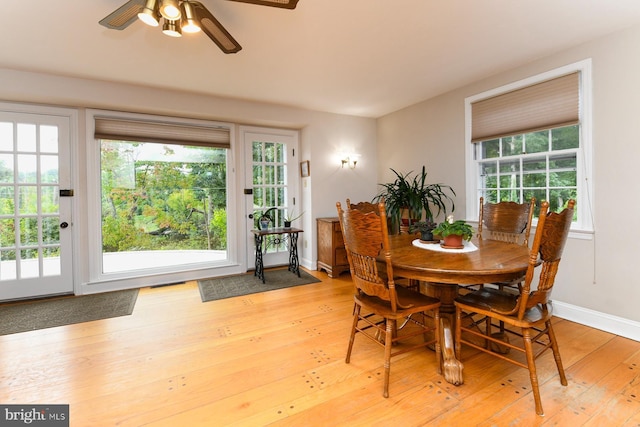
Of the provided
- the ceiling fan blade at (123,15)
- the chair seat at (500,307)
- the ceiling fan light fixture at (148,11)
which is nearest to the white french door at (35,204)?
the ceiling fan blade at (123,15)

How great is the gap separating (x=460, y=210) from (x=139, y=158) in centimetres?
421

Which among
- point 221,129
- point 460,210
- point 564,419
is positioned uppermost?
point 221,129

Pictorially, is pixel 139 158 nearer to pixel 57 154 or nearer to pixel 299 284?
pixel 57 154

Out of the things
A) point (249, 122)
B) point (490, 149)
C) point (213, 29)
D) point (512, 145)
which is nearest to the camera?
point (213, 29)

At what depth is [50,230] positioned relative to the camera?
11.0ft

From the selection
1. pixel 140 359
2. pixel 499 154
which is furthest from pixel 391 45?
pixel 140 359

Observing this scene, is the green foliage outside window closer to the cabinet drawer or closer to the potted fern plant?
the cabinet drawer

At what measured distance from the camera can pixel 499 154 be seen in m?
3.23

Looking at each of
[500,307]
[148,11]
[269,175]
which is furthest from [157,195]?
[500,307]

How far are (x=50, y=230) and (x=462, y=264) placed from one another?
4314mm

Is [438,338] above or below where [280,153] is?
below

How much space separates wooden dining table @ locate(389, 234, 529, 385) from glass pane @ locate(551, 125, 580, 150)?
1274 millimetres

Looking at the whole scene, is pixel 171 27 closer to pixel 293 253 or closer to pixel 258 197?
pixel 258 197

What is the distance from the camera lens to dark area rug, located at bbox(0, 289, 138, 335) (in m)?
2.64
